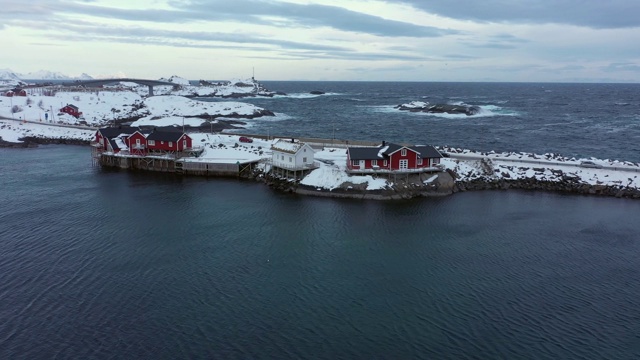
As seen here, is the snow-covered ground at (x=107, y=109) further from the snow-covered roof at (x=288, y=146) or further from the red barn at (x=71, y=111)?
the snow-covered roof at (x=288, y=146)

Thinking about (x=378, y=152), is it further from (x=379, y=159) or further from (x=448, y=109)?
(x=448, y=109)

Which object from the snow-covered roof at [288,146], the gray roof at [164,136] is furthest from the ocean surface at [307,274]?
the gray roof at [164,136]

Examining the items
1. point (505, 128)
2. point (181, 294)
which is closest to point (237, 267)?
point (181, 294)

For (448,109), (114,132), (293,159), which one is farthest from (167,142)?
(448,109)

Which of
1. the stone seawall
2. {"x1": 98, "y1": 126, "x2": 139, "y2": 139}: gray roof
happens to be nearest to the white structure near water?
the stone seawall

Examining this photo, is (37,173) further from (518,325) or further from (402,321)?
(518,325)
